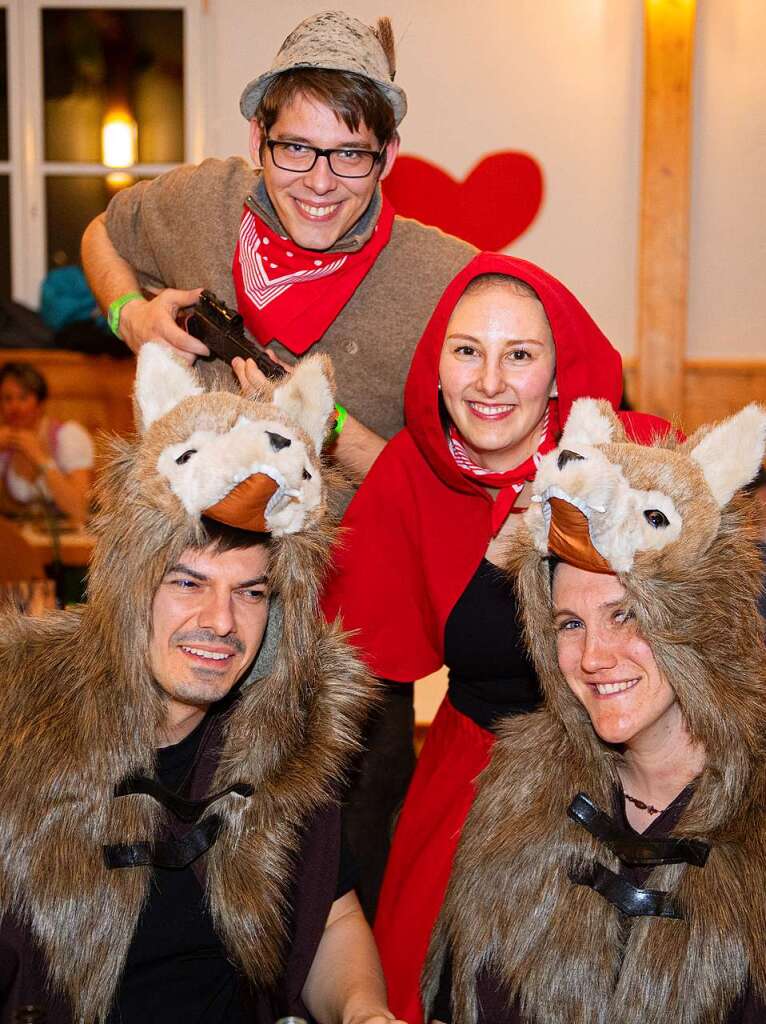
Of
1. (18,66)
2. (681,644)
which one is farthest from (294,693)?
(18,66)

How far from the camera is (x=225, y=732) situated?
192 cm

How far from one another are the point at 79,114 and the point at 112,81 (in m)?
0.24

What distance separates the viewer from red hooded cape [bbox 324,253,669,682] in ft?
7.27

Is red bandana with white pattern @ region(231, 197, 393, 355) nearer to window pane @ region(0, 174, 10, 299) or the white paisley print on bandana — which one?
the white paisley print on bandana

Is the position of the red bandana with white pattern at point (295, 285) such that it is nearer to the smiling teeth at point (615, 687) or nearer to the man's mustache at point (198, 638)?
the man's mustache at point (198, 638)

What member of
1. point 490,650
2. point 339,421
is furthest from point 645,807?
point 339,421

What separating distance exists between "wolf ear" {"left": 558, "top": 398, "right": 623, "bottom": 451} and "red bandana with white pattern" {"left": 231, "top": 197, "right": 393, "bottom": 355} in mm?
788

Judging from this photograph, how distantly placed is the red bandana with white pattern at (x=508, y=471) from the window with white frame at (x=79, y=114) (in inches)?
175

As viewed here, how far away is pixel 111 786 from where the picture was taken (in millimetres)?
1772

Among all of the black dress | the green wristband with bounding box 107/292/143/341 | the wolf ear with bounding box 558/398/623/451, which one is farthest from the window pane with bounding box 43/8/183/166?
the wolf ear with bounding box 558/398/623/451

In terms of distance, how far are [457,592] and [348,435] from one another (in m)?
0.37

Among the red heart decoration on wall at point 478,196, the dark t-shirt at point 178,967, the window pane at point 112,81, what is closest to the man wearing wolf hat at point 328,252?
the dark t-shirt at point 178,967

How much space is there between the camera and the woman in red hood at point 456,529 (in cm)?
212

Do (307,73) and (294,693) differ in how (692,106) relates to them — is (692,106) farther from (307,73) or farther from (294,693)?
(294,693)
